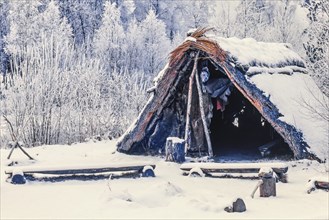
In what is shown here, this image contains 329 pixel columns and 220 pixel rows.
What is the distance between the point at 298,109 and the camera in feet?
39.9

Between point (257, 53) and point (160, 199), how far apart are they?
6.69 meters

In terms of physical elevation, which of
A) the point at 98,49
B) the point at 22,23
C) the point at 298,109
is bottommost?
the point at 298,109

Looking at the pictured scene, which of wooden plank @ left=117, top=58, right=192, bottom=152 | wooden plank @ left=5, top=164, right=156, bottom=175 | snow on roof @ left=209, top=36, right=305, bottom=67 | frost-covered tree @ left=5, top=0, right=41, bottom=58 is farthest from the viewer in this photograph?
frost-covered tree @ left=5, top=0, right=41, bottom=58

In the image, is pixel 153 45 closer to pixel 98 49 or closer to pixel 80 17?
pixel 98 49

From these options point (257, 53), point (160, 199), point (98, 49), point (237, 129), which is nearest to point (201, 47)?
point (257, 53)

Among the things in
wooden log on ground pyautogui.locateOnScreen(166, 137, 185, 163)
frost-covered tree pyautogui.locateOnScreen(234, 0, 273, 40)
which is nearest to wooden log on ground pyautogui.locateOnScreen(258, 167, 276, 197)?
wooden log on ground pyautogui.locateOnScreen(166, 137, 185, 163)

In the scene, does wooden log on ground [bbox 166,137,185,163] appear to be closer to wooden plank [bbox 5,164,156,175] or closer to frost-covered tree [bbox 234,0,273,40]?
wooden plank [bbox 5,164,156,175]

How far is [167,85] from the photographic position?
1284cm

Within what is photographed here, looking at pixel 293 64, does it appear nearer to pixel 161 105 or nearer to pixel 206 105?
pixel 206 105

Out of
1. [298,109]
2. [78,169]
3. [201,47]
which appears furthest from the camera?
[201,47]

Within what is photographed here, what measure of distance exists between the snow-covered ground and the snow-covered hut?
136 centimetres

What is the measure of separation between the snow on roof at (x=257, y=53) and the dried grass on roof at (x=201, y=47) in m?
0.17

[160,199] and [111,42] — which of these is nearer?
[160,199]

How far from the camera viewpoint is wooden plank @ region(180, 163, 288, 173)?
9.42m
